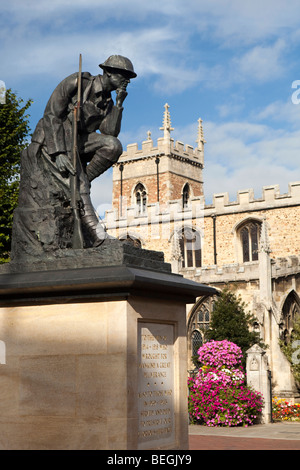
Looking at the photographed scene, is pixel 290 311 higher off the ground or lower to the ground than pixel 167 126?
lower

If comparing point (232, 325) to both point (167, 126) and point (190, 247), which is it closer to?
point (190, 247)

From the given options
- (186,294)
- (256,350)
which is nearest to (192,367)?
(256,350)

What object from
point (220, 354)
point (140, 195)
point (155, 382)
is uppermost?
point (140, 195)

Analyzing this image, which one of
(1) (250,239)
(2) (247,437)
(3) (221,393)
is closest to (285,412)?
(3) (221,393)

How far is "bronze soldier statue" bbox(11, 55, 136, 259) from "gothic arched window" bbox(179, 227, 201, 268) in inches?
1250

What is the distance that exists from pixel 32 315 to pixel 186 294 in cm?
155

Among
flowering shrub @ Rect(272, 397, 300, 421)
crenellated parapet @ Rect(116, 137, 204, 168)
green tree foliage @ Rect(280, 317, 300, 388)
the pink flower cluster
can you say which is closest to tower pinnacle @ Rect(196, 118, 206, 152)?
crenellated parapet @ Rect(116, 137, 204, 168)

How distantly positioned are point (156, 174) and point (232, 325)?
26.5m

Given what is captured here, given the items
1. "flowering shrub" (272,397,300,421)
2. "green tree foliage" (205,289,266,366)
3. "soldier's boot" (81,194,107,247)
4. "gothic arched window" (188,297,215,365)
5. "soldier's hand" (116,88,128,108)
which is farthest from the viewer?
"gothic arched window" (188,297,215,365)

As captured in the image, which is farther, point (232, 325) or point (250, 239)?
point (250, 239)

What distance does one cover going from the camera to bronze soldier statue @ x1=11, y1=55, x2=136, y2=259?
21.9 feet

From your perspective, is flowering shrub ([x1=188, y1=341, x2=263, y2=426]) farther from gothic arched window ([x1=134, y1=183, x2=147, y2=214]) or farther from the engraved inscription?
gothic arched window ([x1=134, y1=183, x2=147, y2=214])

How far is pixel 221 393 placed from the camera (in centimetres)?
1797

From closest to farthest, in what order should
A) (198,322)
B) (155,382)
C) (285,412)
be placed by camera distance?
(155,382) < (285,412) < (198,322)
